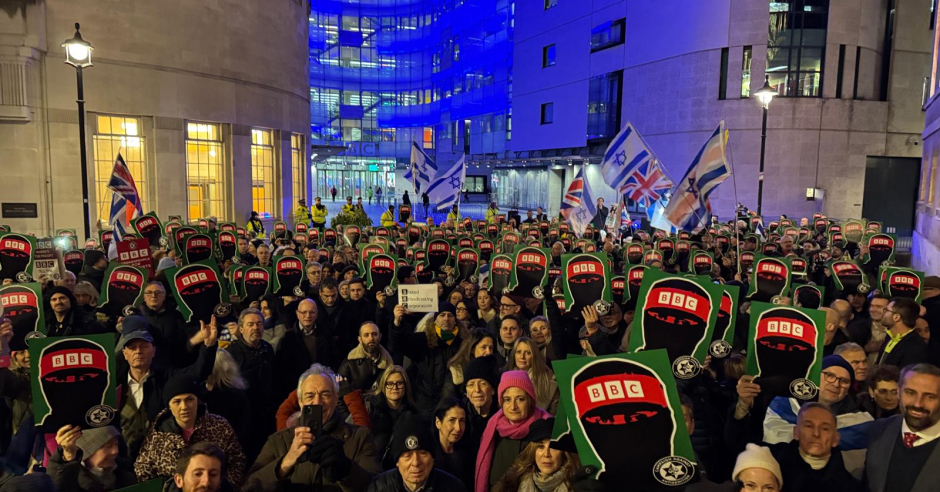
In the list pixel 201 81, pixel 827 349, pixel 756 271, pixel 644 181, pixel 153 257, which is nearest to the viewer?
pixel 827 349

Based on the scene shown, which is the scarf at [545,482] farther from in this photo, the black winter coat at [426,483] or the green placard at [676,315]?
the green placard at [676,315]

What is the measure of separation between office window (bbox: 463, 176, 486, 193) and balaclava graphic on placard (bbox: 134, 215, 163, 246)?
Result: 51.7 metres

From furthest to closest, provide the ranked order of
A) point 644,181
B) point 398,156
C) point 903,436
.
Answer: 1. point 398,156
2. point 644,181
3. point 903,436

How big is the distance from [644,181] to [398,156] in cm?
5672


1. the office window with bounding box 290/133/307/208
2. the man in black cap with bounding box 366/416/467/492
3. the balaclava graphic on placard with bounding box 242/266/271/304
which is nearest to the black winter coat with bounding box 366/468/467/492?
the man in black cap with bounding box 366/416/467/492

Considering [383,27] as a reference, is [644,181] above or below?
below

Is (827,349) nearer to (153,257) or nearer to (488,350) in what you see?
(488,350)

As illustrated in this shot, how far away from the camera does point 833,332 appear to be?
22.0ft

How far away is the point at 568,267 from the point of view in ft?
26.6

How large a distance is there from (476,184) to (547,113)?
878 inches

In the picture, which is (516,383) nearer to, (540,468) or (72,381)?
(540,468)

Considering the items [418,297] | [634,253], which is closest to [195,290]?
[418,297]

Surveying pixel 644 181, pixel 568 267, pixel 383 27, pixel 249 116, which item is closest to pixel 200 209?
pixel 249 116

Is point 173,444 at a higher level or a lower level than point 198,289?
lower
